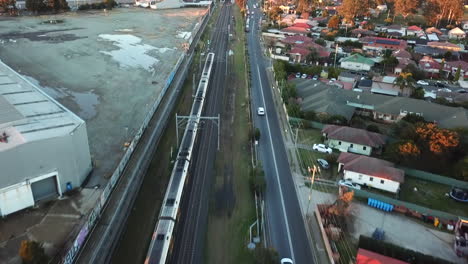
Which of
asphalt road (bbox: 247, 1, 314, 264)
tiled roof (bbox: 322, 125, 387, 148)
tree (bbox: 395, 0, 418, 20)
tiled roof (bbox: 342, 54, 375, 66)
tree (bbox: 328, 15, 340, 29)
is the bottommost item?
asphalt road (bbox: 247, 1, 314, 264)

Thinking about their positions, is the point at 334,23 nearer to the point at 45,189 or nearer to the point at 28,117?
the point at 28,117

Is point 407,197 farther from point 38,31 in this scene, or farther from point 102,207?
point 38,31

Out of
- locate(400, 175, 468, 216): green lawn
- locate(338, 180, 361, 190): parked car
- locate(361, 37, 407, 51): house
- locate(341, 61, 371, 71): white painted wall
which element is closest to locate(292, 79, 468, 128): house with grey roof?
locate(400, 175, 468, 216): green lawn

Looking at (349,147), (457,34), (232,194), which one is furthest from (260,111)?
(457,34)

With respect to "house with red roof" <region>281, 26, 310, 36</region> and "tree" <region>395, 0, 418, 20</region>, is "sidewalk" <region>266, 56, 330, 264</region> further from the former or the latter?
"tree" <region>395, 0, 418, 20</region>

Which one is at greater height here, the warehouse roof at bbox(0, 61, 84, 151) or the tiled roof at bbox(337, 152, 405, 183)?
the warehouse roof at bbox(0, 61, 84, 151)

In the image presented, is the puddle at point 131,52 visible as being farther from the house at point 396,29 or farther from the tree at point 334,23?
the house at point 396,29
